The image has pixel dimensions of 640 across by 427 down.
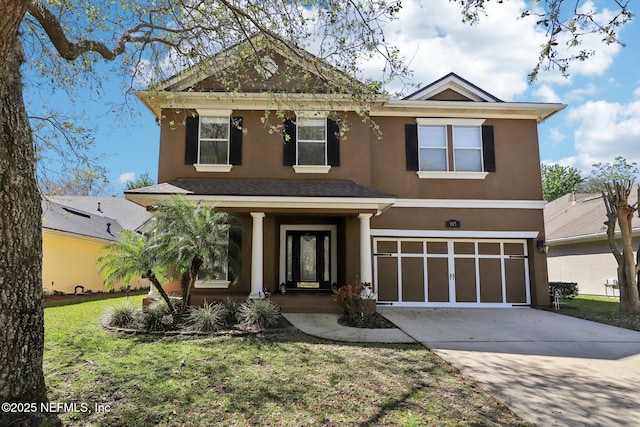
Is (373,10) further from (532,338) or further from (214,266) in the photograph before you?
(532,338)

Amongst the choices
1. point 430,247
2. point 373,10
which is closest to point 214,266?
point 373,10

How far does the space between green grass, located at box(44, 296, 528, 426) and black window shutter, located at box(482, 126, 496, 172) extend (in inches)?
307

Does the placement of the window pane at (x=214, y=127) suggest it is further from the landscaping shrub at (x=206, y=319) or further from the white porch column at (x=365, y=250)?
the landscaping shrub at (x=206, y=319)

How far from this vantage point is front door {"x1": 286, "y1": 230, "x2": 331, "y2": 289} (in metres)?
12.6

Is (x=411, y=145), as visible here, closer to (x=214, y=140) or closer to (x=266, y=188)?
(x=266, y=188)

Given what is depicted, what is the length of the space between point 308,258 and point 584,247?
13.9 meters

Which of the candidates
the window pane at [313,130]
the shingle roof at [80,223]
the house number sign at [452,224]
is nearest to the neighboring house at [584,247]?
the house number sign at [452,224]

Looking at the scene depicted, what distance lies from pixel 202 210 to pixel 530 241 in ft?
34.1

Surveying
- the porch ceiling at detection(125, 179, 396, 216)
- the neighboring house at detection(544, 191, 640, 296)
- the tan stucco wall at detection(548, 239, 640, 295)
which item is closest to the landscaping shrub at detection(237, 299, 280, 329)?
the porch ceiling at detection(125, 179, 396, 216)

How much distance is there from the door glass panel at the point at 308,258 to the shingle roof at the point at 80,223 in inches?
353

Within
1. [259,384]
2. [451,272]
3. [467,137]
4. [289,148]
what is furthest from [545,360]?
[289,148]

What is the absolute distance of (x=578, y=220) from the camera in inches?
752

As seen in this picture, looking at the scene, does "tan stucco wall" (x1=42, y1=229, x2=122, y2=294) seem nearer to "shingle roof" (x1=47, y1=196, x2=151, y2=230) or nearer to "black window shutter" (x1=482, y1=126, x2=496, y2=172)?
"shingle roof" (x1=47, y1=196, x2=151, y2=230)

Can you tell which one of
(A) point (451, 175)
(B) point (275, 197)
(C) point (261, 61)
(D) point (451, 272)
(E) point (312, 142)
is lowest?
(D) point (451, 272)
